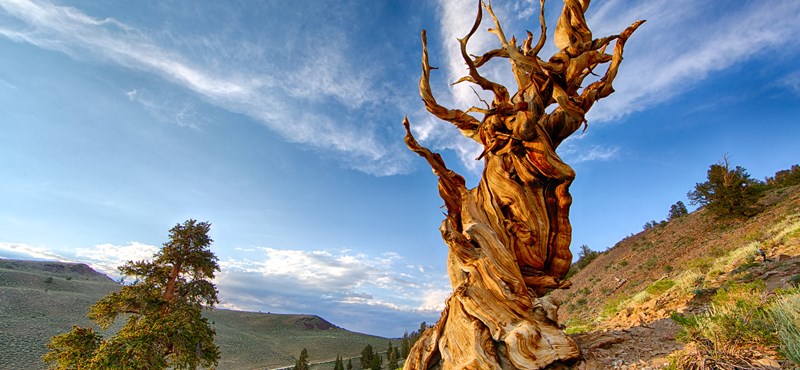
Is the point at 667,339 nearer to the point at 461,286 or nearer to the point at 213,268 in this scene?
the point at 461,286

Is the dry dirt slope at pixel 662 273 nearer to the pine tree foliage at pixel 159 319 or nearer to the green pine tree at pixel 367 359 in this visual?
the pine tree foliage at pixel 159 319

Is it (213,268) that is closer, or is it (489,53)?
(489,53)

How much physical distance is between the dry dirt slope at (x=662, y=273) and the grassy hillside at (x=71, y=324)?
134ft

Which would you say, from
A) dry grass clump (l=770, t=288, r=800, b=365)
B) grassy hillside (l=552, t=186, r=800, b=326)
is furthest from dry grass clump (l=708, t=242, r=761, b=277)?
dry grass clump (l=770, t=288, r=800, b=365)

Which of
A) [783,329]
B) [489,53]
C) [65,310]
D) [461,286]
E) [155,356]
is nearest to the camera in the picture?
[783,329]

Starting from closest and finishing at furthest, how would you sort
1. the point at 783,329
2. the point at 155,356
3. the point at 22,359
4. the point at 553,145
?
the point at 783,329 < the point at 553,145 < the point at 155,356 < the point at 22,359

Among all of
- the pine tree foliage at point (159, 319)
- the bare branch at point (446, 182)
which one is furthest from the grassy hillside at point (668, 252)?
the pine tree foliage at point (159, 319)

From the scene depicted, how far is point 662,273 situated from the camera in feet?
58.6

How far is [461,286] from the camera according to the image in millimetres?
5172

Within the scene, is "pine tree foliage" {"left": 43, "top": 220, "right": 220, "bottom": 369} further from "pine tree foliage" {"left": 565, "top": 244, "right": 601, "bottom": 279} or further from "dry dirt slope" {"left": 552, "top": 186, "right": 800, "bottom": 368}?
"pine tree foliage" {"left": 565, "top": 244, "right": 601, "bottom": 279}

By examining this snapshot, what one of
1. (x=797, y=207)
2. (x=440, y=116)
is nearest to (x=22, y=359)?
(x=440, y=116)

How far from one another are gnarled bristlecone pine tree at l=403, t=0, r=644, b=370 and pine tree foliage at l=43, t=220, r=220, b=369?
10.6 m

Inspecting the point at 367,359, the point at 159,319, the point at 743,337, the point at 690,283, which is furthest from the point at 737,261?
the point at 367,359

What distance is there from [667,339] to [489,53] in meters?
5.72
